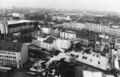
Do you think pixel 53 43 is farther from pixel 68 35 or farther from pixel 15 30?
pixel 15 30

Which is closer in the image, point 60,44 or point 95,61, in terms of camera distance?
point 95,61

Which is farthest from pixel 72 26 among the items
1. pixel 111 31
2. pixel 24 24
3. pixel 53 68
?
pixel 53 68

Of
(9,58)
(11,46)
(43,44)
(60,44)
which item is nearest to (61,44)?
(60,44)

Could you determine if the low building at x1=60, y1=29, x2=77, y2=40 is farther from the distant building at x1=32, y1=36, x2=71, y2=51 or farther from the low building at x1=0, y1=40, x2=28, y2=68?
the low building at x1=0, y1=40, x2=28, y2=68

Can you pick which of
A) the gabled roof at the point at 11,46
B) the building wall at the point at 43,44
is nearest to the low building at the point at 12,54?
the gabled roof at the point at 11,46

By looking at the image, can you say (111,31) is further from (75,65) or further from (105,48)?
(75,65)

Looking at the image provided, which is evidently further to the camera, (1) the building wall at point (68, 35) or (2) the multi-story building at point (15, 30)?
(1) the building wall at point (68, 35)

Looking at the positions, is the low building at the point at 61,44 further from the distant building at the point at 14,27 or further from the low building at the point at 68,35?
the distant building at the point at 14,27

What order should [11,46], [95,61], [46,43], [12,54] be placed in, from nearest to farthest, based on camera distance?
[12,54], [11,46], [95,61], [46,43]
